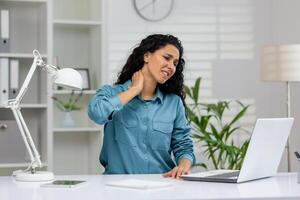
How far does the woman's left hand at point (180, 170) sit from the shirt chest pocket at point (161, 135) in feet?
0.43

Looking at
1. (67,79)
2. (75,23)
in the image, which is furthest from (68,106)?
(67,79)

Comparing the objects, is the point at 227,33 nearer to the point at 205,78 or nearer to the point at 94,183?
the point at 205,78

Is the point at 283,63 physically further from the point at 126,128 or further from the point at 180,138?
the point at 126,128

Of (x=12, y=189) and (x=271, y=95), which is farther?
(x=271, y=95)

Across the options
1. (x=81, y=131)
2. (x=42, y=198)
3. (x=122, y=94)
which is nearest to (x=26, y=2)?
(x=81, y=131)

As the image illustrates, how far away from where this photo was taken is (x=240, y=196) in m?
2.02

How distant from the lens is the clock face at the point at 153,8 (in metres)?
4.65

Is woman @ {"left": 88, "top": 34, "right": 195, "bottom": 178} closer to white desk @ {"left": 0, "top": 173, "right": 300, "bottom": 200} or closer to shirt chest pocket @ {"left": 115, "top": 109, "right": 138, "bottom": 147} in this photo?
shirt chest pocket @ {"left": 115, "top": 109, "right": 138, "bottom": 147}

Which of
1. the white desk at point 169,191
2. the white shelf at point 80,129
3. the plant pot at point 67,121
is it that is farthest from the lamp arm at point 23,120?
the plant pot at point 67,121

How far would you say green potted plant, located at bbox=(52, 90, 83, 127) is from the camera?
4.32 m

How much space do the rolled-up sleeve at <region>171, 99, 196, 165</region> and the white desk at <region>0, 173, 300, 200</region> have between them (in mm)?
504

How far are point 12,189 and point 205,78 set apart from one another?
283cm

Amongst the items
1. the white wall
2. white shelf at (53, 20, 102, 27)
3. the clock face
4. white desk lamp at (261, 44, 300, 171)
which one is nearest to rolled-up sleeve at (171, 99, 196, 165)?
white desk lamp at (261, 44, 300, 171)

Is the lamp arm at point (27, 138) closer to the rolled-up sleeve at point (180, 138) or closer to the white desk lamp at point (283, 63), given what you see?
the rolled-up sleeve at point (180, 138)
